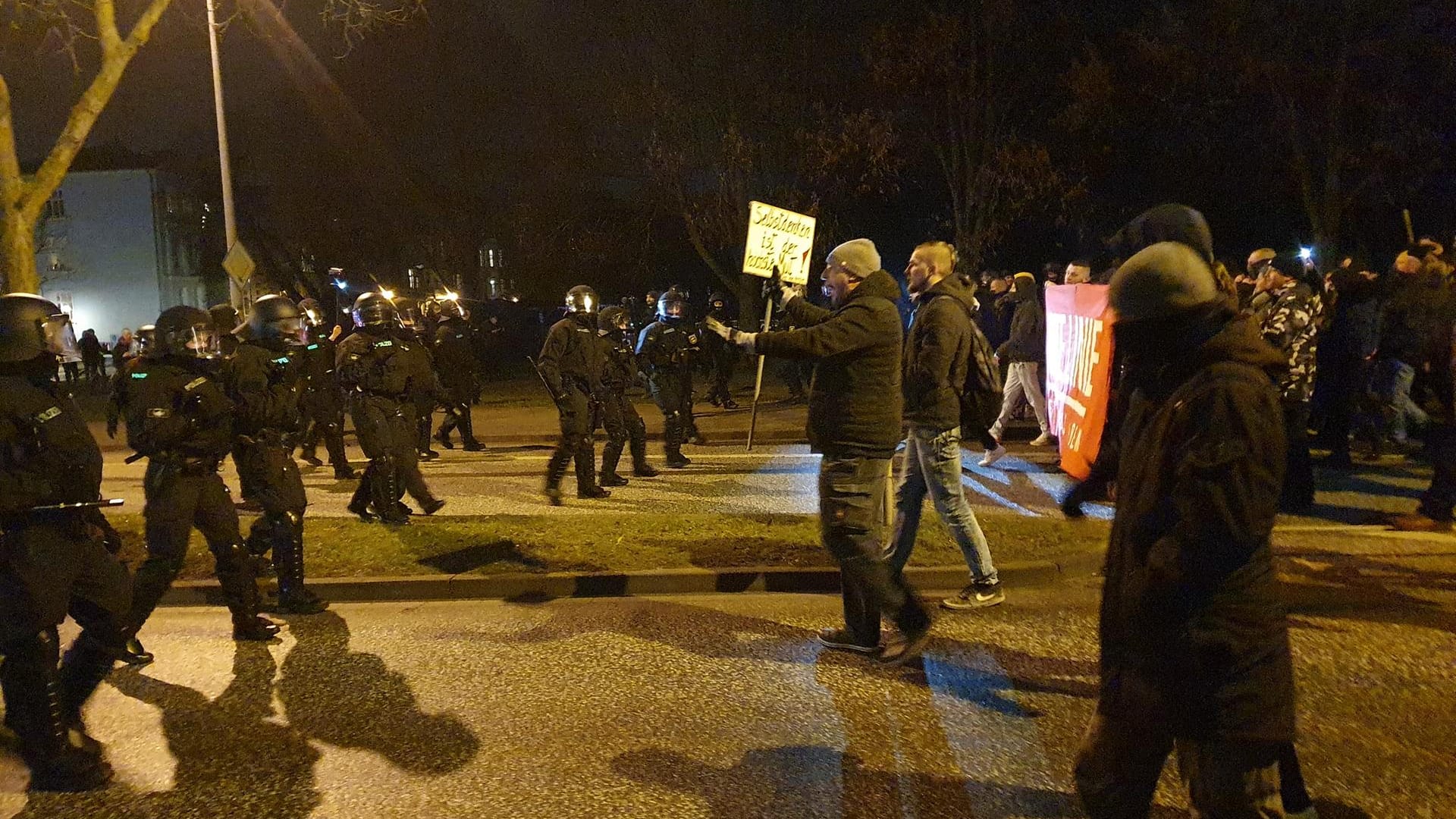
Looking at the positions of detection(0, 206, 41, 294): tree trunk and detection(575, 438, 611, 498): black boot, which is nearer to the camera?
detection(0, 206, 41, 294): tree trunk

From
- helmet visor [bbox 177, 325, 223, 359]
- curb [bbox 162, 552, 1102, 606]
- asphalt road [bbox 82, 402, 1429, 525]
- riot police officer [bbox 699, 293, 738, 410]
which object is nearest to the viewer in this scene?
helmet visor [bbox 177, 325, 223, 359]

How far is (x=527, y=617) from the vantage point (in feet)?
20.2

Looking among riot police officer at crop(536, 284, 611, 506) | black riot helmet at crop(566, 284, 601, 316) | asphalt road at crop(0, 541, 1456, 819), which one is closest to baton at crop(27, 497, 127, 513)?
asphalt road at crop(0, 541, 1456, 819)

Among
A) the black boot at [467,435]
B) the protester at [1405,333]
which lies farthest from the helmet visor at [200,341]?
the protester at [1405,333]

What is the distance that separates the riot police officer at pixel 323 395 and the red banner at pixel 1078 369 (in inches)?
274

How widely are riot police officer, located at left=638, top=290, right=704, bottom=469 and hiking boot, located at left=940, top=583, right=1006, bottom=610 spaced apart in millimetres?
5579

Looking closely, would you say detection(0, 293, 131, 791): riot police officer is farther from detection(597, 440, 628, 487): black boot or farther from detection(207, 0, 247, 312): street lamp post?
detection(207, 0, 247, 312): street lamp post

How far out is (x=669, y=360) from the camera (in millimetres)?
11008

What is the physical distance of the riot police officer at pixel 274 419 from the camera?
18.8 feet

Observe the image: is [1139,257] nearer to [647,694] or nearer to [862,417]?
[862,417]

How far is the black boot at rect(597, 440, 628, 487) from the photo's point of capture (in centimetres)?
1005

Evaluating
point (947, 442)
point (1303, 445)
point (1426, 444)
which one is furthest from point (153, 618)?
point (1426, 444)

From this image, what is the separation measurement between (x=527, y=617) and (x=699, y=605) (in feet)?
3.36

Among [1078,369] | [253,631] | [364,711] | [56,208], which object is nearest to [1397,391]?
[1078,369]
